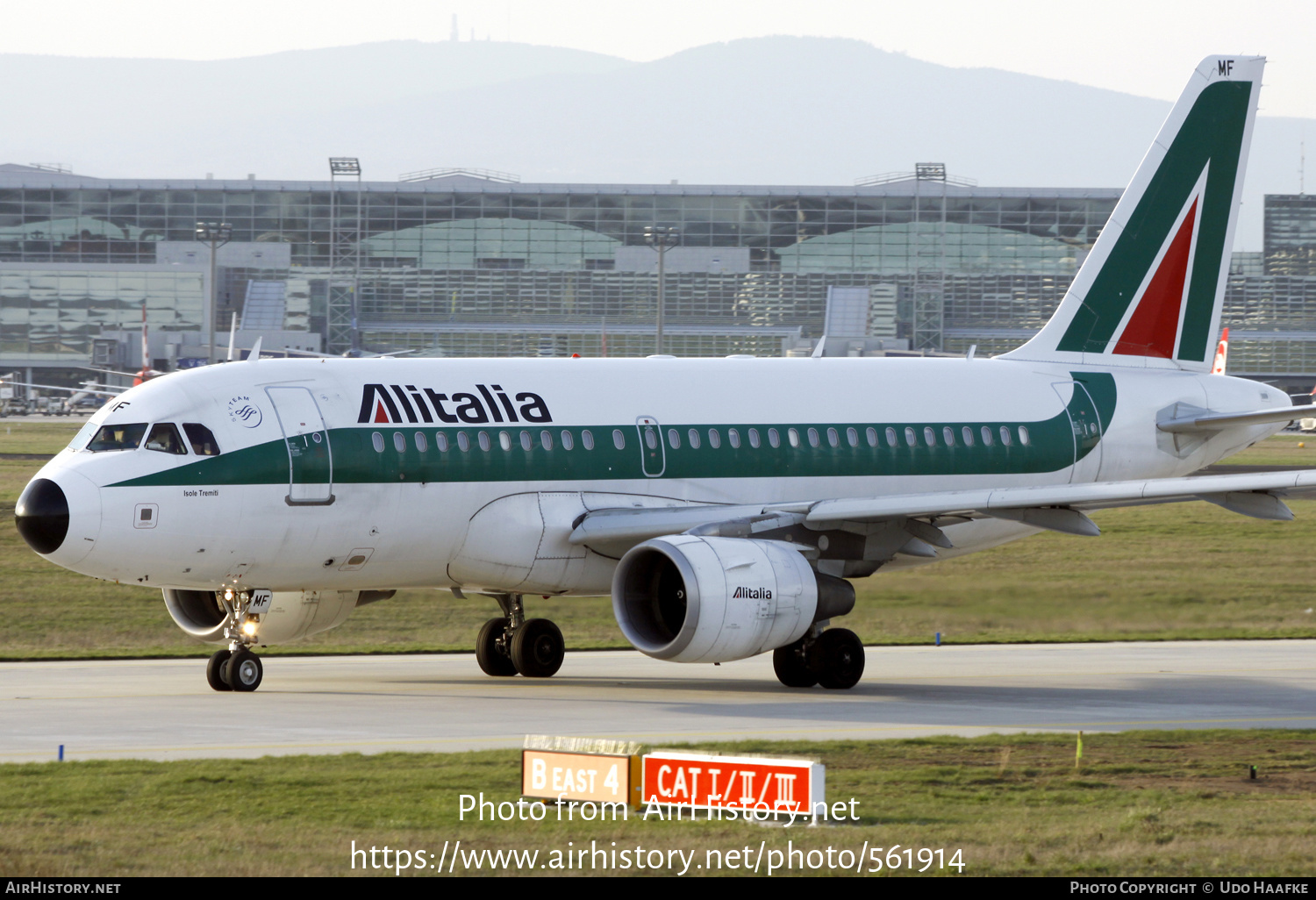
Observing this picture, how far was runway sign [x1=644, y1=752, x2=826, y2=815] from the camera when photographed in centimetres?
1471

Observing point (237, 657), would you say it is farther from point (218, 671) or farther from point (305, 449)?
point (305, 449)

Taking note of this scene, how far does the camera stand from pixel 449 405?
2606 centimetres

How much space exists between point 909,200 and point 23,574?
14127 centimetres

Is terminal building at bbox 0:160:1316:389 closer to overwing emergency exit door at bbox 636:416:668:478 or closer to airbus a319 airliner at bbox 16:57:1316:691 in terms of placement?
airbus a319 airliner at bbox 16:57:1316:691

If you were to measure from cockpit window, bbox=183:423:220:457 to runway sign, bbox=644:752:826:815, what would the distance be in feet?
35.7

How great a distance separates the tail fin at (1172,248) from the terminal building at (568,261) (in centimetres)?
12595

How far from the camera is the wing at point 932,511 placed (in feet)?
79.0

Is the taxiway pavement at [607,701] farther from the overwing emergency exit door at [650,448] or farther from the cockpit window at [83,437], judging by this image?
the cockpit window at [83,437]

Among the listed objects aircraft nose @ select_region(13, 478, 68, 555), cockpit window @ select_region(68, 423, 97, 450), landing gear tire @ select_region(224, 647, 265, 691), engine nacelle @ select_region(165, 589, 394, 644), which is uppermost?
cockpit window @ select_region(68, 423, 97, 450)

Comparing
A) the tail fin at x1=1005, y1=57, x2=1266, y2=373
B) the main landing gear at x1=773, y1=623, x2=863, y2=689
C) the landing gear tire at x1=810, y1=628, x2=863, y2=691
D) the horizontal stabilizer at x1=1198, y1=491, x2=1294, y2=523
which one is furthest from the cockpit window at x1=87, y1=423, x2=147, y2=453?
the tail fin at x1=1005, y1=57, x2=1266, y2=373

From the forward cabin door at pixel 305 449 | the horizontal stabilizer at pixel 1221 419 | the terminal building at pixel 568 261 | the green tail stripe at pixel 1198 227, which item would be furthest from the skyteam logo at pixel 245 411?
the terminal building at pixel 568 261

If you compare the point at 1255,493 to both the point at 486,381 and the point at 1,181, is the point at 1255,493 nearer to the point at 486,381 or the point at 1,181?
the point at 486,381
